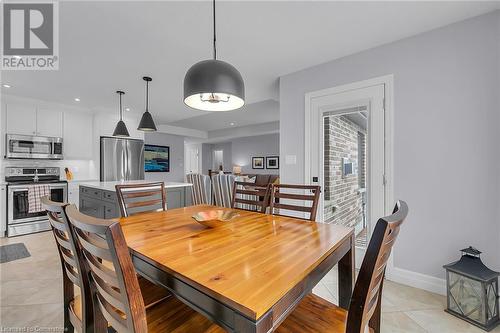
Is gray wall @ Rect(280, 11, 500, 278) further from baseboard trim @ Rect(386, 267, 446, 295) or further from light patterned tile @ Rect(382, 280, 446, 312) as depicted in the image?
light patterned tile @ Rect(382, 280, 446, 312)

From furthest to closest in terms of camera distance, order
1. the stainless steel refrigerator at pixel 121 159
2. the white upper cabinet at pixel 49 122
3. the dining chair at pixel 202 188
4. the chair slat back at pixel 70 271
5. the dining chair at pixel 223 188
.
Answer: the dining chair at pixel 202 188 < the stainless steel refrigerator at pixel 121 159 < the dining chair at pixel 223 188 < the white upper cabinet at pixel 49 122 < the chair slat back at pixel 70 271

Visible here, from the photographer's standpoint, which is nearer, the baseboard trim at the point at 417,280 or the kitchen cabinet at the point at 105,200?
the baseboard trim at the point at 417,280

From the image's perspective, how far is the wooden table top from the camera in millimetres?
706

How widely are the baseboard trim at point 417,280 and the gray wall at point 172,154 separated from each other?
21.1 ft

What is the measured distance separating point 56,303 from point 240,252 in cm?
198

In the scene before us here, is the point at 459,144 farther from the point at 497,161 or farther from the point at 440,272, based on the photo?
the point at 440,272

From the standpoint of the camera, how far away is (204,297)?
723 millimetres

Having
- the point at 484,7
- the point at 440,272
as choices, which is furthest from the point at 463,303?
the point at 484,7

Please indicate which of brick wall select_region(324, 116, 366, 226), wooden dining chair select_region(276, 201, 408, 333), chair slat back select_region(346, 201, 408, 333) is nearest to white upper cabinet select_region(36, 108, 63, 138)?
brick wall select_region(324, 116, 366, 226)

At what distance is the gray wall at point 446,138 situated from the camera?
182 cm

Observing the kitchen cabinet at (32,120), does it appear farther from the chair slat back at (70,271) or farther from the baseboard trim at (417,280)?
the baseboard trim at (417,280)

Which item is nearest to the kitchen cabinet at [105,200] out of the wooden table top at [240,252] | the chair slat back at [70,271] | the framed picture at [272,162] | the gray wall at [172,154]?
the wooden table top at [240,252]

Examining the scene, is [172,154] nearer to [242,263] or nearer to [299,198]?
[299,198]

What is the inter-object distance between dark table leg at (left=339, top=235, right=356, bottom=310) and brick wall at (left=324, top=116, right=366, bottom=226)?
57.8 inches
